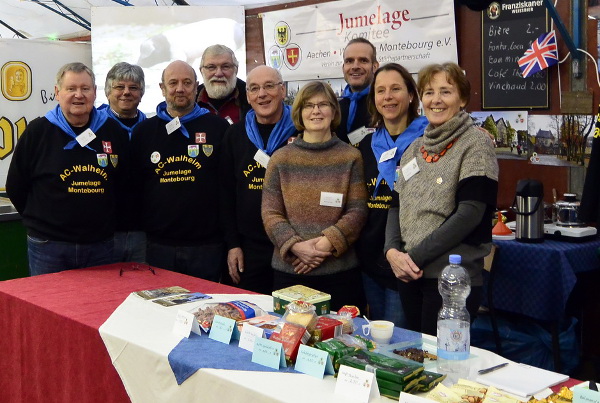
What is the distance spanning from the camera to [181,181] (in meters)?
3.29

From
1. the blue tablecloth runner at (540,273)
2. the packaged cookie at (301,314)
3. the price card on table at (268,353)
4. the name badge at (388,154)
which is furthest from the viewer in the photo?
the blue tablecloth runner at (540,273)

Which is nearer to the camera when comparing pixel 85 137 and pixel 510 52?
pixel 85 137

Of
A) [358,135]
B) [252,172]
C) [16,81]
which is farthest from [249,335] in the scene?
[16,81]

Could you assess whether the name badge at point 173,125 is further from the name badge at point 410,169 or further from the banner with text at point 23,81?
the banner with text at point 23,81

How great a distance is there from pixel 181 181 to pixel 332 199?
33.3 inches

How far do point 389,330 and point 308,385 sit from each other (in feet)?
1.24

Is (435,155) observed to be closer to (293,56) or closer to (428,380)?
(428,380)

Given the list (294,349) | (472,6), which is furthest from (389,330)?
(472,6)

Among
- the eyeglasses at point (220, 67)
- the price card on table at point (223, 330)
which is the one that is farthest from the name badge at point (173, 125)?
the price card on table at point (223, 330)

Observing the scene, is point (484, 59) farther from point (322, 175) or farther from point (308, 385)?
point (308, 385)

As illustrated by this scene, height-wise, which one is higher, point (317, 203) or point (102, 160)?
point (102, 160)

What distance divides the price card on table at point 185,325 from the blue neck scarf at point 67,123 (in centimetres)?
132

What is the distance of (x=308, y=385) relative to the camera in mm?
1731

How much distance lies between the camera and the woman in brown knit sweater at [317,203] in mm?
2797
